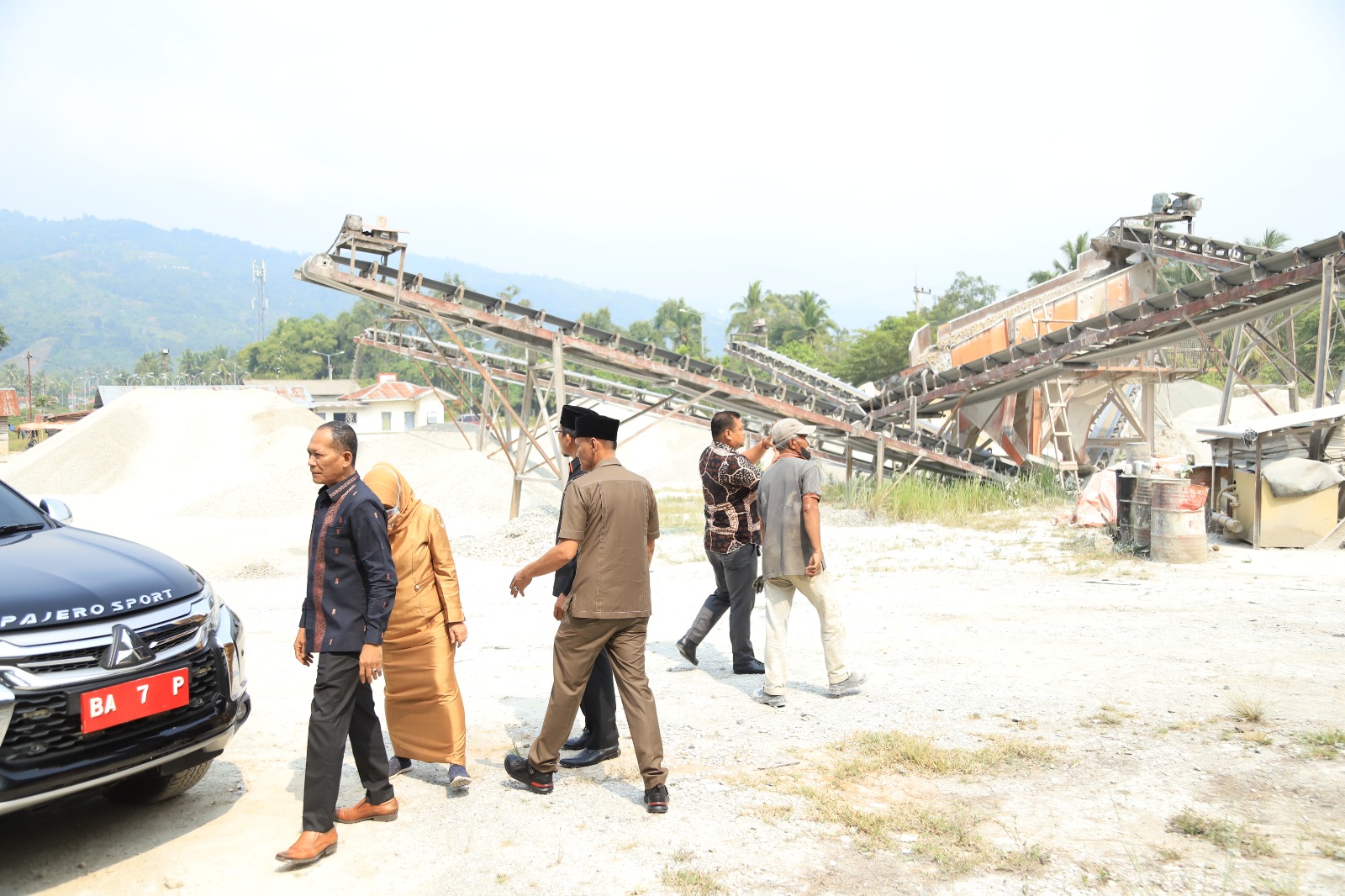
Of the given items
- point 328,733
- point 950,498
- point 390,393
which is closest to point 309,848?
point 328,733

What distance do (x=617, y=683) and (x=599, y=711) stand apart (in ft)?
2.18

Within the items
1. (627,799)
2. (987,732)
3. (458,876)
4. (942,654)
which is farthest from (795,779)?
(942,654)

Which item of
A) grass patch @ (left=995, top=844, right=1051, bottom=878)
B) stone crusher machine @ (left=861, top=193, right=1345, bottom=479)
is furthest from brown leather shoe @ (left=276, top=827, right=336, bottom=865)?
stone crusher machine @ (left=861, top=193, right=1345, bottom=479)

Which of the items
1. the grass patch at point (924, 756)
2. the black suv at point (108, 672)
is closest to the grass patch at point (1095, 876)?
the grass patch at point (924, 756)

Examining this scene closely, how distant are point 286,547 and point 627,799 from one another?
12.7 meters

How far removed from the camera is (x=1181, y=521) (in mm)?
10633

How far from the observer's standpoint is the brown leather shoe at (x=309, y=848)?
3631mm

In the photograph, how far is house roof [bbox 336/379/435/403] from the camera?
51.3 m

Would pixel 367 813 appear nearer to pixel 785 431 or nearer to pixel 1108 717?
pixel 785 431

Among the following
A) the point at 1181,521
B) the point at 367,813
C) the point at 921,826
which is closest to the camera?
the point at 921,826

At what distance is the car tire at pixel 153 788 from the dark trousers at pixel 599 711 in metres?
1.82

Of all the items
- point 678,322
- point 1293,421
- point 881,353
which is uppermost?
point 678,322

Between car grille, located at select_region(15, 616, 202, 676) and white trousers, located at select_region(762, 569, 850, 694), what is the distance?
10.7 feet

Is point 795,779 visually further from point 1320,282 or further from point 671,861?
point 1320,282
